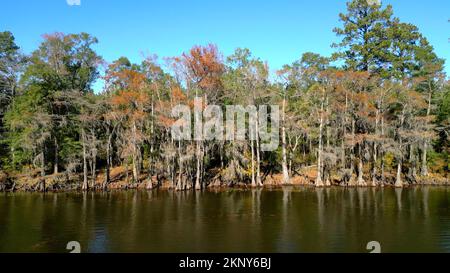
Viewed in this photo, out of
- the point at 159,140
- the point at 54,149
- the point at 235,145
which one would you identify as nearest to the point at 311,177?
the point at 235,145

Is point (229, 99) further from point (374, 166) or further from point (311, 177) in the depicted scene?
point (374, 166)

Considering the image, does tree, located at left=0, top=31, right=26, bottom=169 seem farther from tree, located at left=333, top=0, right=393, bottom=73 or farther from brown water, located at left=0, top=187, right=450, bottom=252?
tree, located at left=333, top=0, right=393, bottom=73

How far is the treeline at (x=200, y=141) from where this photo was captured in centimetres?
3572

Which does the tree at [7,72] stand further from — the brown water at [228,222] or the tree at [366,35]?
A: the tree at [366,35]

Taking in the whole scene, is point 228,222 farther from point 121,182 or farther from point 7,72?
point 7,72

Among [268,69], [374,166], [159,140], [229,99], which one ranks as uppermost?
[268,69]

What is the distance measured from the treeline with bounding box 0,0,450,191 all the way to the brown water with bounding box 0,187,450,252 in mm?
6732

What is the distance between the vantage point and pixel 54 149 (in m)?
38.0

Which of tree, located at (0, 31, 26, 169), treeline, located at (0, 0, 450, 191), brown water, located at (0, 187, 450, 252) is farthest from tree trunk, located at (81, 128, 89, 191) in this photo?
tree, located at (0, 31, 26, 169)

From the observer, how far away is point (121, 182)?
123 feet

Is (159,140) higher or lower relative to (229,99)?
lower

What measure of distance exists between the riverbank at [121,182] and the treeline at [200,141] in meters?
0.15

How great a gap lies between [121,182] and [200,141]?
8.73 metres

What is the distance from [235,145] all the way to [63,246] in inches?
955
